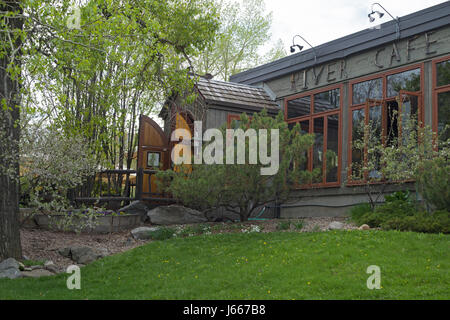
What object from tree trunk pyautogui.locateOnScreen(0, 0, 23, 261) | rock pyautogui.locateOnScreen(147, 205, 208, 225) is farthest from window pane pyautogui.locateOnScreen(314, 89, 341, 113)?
tree trunk pyautogui.locateOnScreen(0, 0, 23, 261)

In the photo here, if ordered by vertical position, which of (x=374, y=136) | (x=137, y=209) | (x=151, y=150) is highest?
(x=374, y=136)

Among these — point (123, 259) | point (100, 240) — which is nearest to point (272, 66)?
point (100, 240)

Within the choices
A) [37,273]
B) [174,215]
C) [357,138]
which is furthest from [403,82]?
[37,273]

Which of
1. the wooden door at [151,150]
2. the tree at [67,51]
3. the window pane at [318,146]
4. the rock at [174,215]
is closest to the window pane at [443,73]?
the window pane at [318,146]

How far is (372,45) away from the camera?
11.4 m

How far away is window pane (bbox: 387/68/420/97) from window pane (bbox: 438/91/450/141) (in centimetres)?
63

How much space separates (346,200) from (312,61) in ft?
12.1

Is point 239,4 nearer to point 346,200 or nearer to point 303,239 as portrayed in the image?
point 346,200

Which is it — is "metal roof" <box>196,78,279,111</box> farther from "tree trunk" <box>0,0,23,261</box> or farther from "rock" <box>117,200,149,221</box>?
"tree trunk" <box>0,0,23,261</box>

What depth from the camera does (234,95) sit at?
13.2m

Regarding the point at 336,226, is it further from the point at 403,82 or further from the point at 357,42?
the point at 357,42

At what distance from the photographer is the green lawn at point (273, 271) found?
5570 millimetres

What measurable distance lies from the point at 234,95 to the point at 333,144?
9.37ft

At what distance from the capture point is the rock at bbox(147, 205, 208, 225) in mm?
11422
